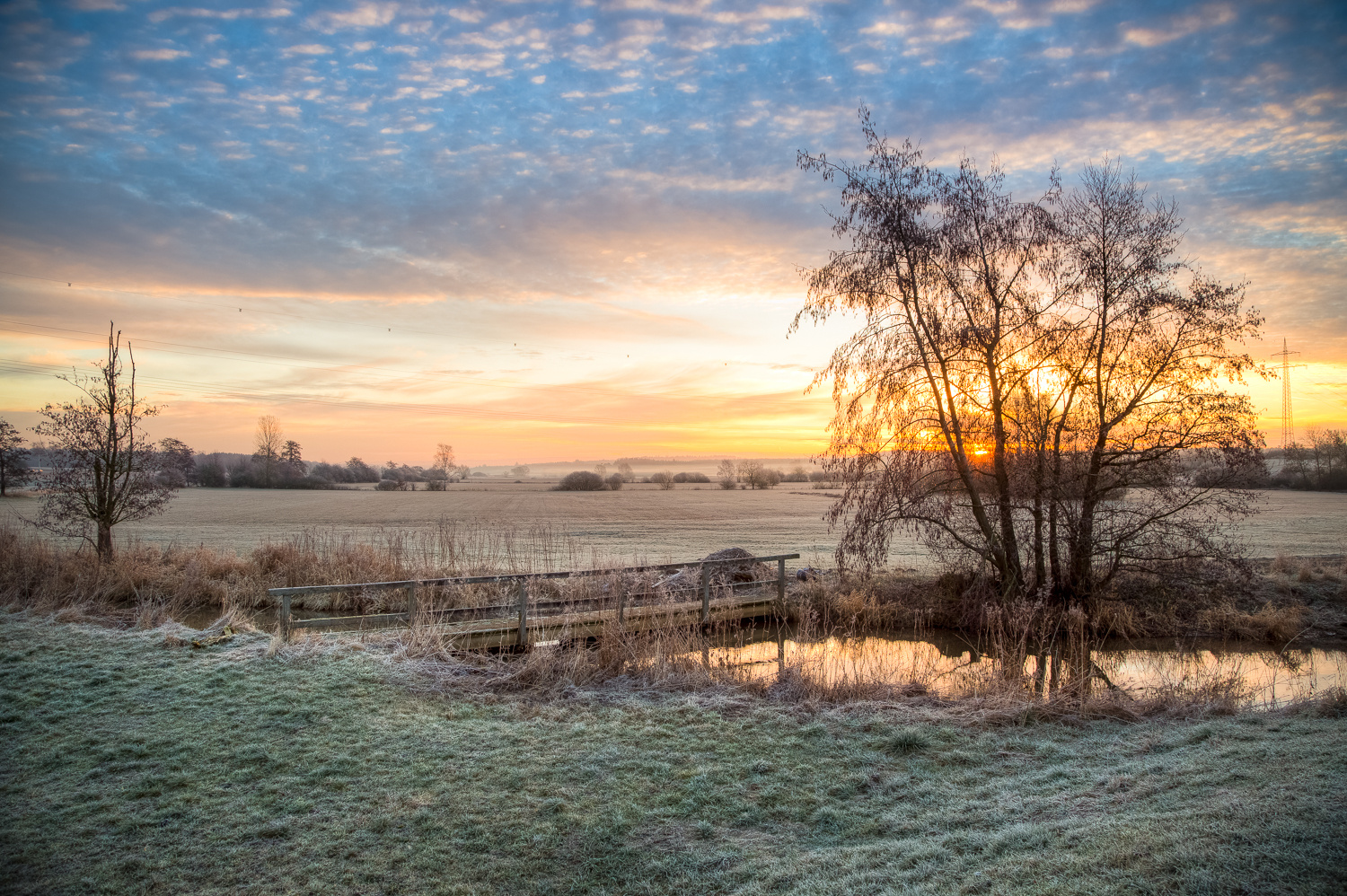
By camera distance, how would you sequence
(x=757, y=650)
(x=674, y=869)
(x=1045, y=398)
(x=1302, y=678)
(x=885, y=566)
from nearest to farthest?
(x=674, y=869)
(x=1302, y=678)
(x=757, y=650)
(x=1045, y=398)
(x=885, y=566)

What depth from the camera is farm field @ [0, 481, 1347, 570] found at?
2656cm

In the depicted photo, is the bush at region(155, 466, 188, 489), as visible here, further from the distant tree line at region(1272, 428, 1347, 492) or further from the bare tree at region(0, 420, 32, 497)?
the distant tree line at region(1272, 428, 1347, 492)

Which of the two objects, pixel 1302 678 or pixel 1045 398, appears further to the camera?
pixel 1045 398

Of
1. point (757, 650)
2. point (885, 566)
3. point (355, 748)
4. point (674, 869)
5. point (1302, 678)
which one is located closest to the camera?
point (674, 869)

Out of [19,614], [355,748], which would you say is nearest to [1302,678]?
[355,748]

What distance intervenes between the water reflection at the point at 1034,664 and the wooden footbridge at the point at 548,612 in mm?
828

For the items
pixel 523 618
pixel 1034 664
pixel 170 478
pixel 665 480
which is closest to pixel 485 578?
pixel 523 618

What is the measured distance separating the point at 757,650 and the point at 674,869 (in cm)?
1018

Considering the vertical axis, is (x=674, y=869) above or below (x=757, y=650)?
above

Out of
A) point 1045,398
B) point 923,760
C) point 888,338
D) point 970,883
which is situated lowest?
point 923,760

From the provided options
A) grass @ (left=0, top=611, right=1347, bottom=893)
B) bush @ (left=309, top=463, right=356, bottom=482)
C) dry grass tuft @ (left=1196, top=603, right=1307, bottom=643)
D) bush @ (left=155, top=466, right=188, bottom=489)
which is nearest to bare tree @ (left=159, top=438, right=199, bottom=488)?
bush @ (left=155, top=466, right=188, bottom=489)

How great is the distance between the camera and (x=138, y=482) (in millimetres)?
18812

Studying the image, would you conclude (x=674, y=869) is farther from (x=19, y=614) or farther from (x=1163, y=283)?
(x=1163, y=283)

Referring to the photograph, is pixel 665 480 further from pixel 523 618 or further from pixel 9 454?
pixel 523 618
